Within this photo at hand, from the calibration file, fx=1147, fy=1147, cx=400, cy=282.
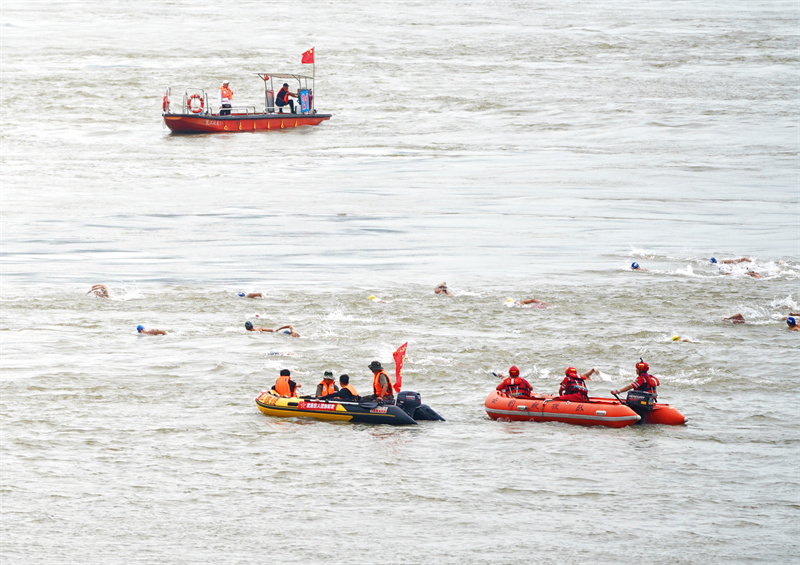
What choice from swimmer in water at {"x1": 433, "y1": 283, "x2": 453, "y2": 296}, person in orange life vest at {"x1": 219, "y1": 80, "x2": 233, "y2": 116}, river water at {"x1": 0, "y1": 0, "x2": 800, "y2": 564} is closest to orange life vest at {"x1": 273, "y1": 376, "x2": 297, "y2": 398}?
river water at {"x1": 0, "y1": 0, "x2": 800, "y2": 564}

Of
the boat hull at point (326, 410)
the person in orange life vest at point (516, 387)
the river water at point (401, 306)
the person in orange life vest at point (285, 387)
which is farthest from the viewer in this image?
the person in orange life vest at point (285, 387)

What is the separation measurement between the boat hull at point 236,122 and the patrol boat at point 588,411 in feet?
121

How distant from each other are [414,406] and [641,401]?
13.6ft

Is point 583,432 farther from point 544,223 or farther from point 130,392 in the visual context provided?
point 544,223

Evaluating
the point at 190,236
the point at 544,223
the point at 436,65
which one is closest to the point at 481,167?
the point at 544,223

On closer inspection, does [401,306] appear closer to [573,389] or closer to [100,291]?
[100,291]

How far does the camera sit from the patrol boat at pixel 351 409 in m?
21.2

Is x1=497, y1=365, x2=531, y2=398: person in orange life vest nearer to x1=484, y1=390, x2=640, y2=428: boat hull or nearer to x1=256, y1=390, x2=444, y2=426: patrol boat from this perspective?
x1=484, y1=390, x2=640, y2=428: boat hull

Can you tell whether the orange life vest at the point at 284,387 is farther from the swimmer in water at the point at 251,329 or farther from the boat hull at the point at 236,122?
the boat hull at the point at 236,122

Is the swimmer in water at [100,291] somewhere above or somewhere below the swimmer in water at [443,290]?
below

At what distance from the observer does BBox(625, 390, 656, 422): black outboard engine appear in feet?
68.5

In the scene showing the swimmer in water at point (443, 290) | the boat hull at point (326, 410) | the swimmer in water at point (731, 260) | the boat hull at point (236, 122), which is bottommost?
the boat hull at point (326, 410)

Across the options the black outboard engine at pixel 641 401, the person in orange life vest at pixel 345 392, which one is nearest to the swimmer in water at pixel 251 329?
the person in orange life vest at pixel 345 392

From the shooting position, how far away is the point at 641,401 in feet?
68.6
